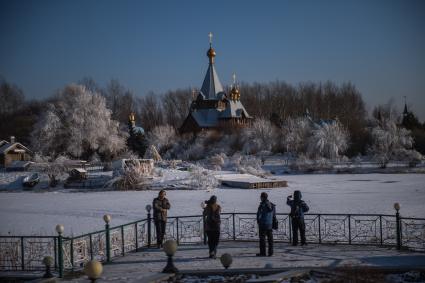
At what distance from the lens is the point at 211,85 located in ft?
230

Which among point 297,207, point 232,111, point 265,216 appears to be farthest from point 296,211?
point 232,111

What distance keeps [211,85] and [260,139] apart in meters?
16.3

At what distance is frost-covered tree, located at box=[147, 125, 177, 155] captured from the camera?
206ft

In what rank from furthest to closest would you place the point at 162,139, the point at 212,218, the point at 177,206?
the point at 162,139 < the point at 177,206 < the point at 212,218

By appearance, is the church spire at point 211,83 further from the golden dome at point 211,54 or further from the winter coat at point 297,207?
the winter coat at point 297,207

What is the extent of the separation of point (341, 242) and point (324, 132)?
40.0m

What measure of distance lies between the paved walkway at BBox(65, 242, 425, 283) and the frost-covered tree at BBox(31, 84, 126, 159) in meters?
40.7

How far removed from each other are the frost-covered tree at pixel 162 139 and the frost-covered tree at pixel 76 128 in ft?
35.3

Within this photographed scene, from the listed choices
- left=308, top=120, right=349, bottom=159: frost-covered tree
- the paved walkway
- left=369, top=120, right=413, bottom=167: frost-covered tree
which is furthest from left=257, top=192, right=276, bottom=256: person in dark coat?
left=308, top=120, right=349, bottom=159: frost-covered tree

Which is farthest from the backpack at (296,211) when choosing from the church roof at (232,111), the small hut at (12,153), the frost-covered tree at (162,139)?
the church roof at (232,111)

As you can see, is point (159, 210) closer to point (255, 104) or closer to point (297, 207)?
point (297, 207)

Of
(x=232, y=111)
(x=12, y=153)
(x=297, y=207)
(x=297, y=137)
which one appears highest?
(x=232, y=111)

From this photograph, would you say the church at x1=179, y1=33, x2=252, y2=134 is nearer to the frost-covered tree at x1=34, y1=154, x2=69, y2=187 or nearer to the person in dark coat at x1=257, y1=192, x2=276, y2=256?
the frost-covered tree at x1=34, y1=154, x2=69, y2=187

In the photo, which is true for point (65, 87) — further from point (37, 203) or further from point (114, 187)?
point (37, 203)
